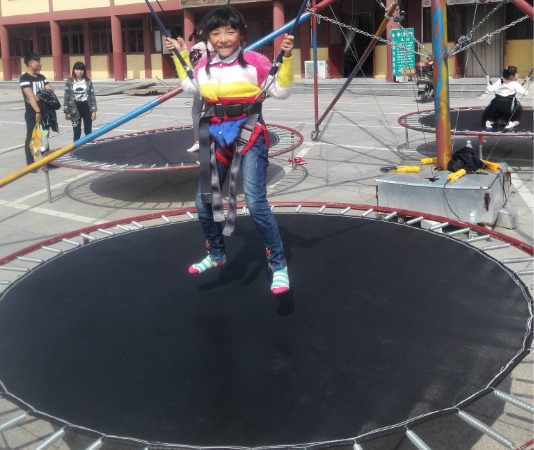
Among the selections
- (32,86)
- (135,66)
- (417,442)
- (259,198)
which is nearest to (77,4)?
(135,66)

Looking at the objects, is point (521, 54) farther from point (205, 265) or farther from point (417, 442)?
point (417, 442)

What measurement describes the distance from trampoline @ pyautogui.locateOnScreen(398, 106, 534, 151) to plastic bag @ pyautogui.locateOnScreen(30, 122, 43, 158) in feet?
12.3

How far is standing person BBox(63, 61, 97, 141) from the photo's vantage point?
7281 millimetres

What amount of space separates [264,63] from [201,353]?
3.80 feet

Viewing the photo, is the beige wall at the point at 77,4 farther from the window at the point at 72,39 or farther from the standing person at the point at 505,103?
the standing person at the point at 505,103

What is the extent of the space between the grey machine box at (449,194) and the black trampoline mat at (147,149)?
1.67 m

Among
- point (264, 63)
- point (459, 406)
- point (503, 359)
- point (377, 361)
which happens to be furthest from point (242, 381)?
point (264, 63)

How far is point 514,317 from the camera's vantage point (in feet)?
8.02

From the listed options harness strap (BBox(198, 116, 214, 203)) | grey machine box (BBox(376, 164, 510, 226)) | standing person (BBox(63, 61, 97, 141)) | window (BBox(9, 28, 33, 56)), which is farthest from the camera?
window (BBox(9, 28, 33, 56))

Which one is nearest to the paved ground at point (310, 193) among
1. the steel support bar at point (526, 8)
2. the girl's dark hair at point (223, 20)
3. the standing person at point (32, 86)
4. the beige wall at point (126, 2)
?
the standing person at point (32, 86)

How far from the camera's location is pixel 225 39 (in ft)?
8.11

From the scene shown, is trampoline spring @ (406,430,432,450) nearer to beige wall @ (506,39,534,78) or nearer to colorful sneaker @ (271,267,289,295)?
colorful sneaker @ (271,267,289,295)

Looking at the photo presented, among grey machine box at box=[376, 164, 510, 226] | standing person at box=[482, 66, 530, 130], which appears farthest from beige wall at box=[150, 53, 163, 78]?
grey machine box at box=[376, 164, 510, 226]

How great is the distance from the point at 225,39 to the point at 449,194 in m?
2.35
